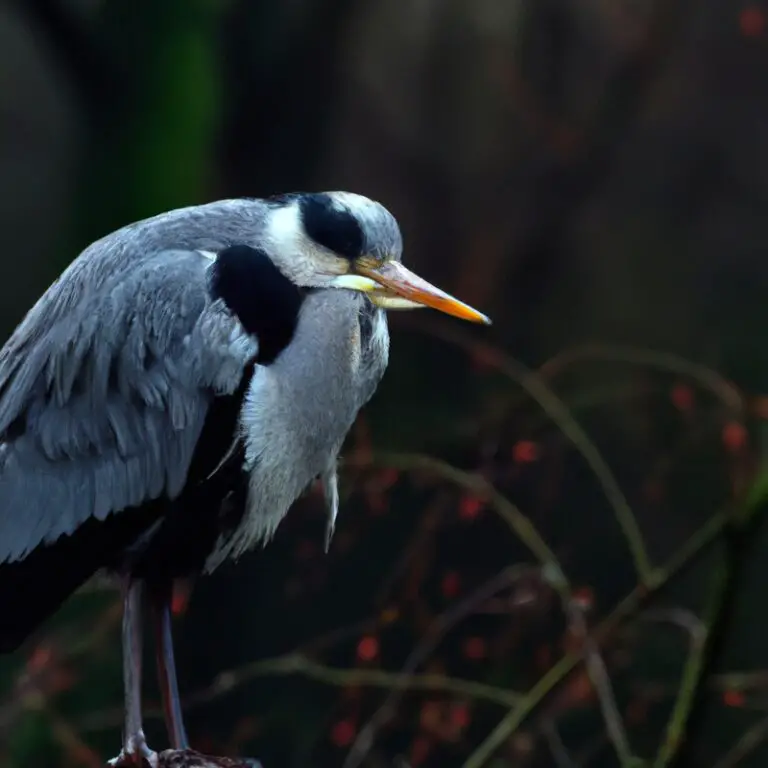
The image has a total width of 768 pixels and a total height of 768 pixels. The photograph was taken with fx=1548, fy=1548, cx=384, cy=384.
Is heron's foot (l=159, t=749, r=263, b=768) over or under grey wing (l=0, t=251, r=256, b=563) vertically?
under

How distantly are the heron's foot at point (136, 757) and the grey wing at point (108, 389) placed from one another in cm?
27

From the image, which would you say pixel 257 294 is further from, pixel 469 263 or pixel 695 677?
pixel 469 263

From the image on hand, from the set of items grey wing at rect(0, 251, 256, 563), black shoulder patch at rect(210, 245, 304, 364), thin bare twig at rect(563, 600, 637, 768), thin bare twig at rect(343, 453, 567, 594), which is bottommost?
thin bare twig at rect(563, 600, 637, 768)

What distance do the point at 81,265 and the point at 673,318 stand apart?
1.94m

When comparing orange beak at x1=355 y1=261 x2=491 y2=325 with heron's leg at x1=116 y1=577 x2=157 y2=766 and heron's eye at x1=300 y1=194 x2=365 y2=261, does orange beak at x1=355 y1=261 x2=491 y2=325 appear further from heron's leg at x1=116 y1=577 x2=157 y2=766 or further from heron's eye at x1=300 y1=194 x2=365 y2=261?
heron's leg at x1=116 y1=577 x2=157 y2=766

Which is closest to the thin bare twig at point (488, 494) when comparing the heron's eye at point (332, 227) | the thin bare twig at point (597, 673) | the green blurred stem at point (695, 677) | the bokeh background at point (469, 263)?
the thin bare twig at point (597, 673)

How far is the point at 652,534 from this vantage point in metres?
3.45

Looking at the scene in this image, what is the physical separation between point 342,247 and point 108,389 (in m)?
0.34

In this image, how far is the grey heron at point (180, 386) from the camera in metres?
1.87

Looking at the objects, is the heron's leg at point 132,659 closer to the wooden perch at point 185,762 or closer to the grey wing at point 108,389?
the wooden perch at point 185,762

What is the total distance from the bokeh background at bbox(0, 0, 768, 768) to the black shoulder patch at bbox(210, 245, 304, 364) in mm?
1230

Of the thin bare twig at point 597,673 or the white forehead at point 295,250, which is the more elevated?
the white forehead at point 295,250

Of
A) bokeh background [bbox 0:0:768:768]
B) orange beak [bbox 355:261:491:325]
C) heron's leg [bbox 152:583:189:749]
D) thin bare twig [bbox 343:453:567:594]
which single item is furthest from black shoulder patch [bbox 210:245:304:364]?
bokeh background [bbox 0:0:768:768]

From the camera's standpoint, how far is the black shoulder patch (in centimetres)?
187
